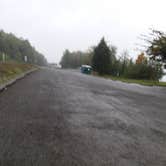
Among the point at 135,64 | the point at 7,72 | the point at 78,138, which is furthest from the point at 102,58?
the point at 78,138

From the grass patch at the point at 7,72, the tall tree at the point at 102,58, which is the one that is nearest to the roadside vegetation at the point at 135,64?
the tall tree at the point at 102,58

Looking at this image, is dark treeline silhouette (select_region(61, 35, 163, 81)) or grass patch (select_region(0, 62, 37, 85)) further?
dark treeline silhouette (select_region(61, 35, 163, 81))

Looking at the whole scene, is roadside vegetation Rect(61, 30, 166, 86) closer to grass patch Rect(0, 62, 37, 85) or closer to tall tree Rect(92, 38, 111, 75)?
tall tree Rect(92, 38, 111, 75)

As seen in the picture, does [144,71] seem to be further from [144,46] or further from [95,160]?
[95,160]

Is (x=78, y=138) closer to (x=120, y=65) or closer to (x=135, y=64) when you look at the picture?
(x=135, y=64)

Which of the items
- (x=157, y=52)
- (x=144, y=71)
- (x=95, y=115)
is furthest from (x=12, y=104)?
(x=144, y=71)

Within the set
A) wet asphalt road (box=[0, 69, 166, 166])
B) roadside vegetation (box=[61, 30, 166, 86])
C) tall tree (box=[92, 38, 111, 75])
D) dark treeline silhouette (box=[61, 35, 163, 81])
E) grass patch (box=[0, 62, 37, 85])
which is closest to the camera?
wet asphalt road (box=[0, 69, 166, 166])

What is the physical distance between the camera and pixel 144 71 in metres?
54.0

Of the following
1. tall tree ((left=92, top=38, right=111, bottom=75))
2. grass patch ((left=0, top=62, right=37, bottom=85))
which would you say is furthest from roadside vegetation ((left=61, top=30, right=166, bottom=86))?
grass patch ((left=0, top=62, right=37, bottom=85))

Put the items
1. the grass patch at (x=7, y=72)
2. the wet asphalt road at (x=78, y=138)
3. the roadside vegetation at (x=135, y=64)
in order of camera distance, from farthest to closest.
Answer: the roadside vegetation at (x=135, y=64), the grass patch at (x=7, y=72), the wet asphalt road at (x=78, y=138)

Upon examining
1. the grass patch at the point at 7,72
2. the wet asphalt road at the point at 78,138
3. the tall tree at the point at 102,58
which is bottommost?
the wet asphalt road at the point at 78,138

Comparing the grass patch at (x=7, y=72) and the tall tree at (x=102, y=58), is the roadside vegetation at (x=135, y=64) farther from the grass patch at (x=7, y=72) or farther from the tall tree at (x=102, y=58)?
the grass patch at (x=7, y=72)

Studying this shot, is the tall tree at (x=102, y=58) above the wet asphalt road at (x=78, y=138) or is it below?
above

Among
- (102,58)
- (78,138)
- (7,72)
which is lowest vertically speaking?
(78,138)
